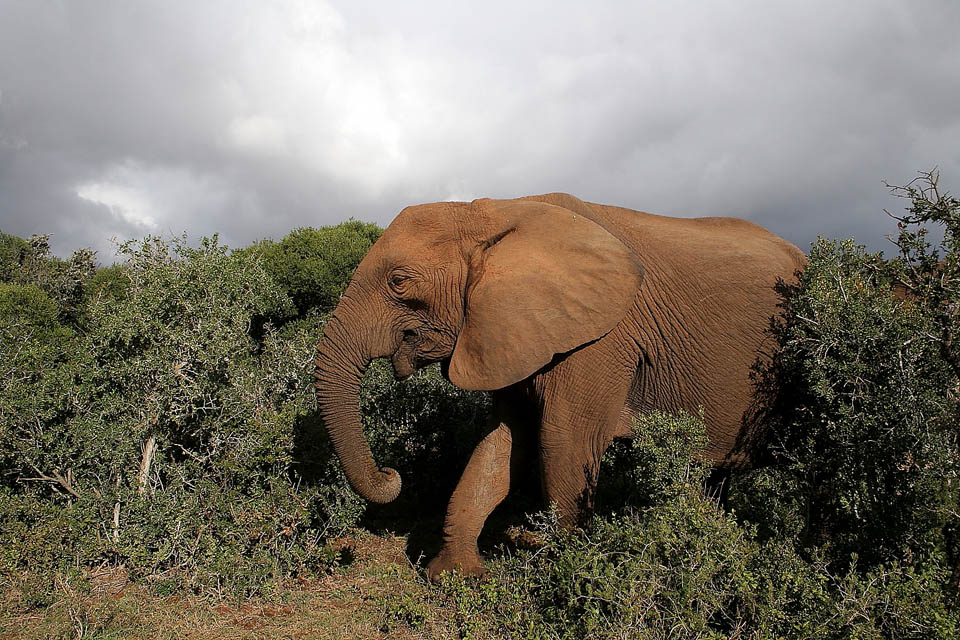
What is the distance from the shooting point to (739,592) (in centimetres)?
416

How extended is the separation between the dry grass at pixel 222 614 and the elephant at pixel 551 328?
69 cm

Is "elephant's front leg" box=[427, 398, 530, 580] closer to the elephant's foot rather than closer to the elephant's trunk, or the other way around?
the elephant's foot

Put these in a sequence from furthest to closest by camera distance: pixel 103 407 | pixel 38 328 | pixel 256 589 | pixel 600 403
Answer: pixel 38 328 → pixel 103 407 → pixel 256 589 → pixel 600 403

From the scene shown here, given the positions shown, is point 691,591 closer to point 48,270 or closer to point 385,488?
point 385,488

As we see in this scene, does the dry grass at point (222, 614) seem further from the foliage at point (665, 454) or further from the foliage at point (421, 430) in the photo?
the foliage at point (421, 430)

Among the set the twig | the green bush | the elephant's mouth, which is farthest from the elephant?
the twig

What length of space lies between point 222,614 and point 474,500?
2.25m

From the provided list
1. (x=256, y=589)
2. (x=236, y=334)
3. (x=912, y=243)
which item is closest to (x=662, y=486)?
(x=912, y=243)

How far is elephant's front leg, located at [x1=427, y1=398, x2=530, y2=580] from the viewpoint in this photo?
559 centimetres

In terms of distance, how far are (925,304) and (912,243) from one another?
572 millimetres

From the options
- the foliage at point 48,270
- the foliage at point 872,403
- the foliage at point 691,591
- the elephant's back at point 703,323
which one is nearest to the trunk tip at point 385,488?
the foliage at point 691,591

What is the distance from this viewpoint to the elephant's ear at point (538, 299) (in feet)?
16.0

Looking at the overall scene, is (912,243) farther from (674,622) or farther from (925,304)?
(674,622)

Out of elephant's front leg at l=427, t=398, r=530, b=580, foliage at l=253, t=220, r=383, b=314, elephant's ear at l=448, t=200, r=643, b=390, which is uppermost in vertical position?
foliage at l=253, t=220, r=383, b=314
